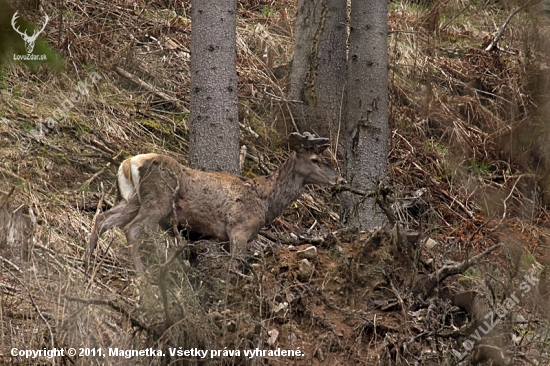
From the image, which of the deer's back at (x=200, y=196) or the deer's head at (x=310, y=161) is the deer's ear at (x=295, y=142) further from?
the deer's back at (x=200, y=196)

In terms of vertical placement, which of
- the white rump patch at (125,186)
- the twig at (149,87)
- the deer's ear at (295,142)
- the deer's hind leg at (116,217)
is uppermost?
the twig at (149,87)

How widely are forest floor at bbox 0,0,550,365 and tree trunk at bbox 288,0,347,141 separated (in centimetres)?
46

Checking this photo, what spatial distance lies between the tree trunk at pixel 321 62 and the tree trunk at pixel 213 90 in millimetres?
2423

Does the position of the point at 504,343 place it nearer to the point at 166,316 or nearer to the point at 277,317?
the point at 277,317

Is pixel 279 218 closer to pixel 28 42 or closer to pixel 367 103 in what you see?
pixel 367 103

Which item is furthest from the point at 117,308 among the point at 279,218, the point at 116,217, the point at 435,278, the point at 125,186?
the point at 279,218

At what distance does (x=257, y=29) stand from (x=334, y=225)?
420cm

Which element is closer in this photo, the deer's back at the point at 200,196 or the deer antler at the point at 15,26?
the deer antler at the point at 15,26

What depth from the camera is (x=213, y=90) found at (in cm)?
766

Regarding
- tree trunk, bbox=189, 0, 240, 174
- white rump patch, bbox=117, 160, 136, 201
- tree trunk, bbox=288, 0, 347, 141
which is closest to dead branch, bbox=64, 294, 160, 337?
white rump patch, bbox=117, 160, 136, 201

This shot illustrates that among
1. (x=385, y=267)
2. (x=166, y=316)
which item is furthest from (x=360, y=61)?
(x=166, y=316)

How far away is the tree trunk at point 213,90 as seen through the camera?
762cm

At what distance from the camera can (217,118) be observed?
7.63 m

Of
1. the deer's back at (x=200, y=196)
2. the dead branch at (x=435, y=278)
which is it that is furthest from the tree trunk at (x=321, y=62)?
the dead branch at (x=435, y=278)
